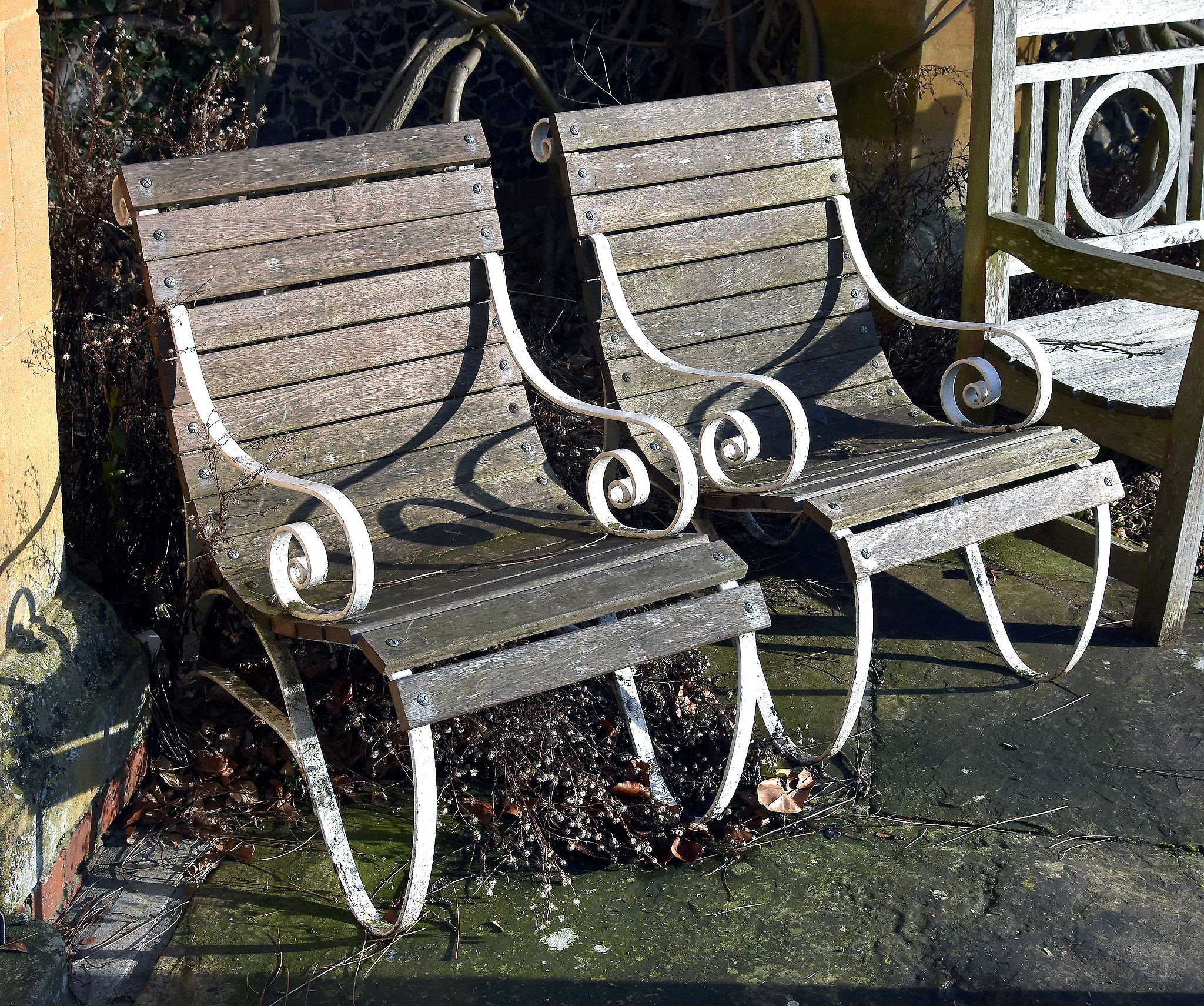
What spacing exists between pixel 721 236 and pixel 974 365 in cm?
69

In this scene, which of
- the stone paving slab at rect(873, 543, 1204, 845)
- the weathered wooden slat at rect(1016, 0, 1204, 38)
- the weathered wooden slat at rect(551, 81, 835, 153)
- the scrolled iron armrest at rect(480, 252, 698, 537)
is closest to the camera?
the scrolled iron armrest at rect(480, 252, 698, 537)

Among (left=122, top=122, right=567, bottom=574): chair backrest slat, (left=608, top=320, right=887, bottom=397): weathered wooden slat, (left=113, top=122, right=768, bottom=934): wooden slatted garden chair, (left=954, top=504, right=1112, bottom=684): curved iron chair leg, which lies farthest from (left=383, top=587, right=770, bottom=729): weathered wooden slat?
(left=954, top=504, right=1112, bottom=684): curved iron chair leg

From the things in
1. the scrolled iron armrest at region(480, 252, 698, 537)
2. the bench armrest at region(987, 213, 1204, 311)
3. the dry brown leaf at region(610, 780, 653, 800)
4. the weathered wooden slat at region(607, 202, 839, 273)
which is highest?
the weathered wooden slat at region(607, 202, 839, 273)

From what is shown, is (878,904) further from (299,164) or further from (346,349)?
(299,164)

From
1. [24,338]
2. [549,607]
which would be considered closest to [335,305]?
[24,338]

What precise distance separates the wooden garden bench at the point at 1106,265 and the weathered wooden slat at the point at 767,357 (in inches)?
14.3

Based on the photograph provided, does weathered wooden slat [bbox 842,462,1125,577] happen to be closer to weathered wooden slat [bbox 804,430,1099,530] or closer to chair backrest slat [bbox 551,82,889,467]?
weathered wooden slat [bbox 804,430,1099,530]

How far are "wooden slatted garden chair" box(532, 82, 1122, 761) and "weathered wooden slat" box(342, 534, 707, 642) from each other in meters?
0.28

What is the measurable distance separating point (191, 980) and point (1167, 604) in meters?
2.35

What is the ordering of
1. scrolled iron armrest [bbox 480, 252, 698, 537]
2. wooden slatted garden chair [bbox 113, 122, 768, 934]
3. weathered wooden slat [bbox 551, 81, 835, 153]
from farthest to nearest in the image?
1. weathered wooden slat [bbox 551, 81, 835, 153]
2. scrolled iron armrest [bbox 480, 252, 698, 537]
3. wooden slatted garden chair [bbox 113, 122, 768, 934]

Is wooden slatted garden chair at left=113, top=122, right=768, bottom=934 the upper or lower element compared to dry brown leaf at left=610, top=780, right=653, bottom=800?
upper

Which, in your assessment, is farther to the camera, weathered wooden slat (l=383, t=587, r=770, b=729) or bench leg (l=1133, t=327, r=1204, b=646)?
bench leg (l=1133, t=327, r=1204, b=646)

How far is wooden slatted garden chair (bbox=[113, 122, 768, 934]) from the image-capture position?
2086 millimetres

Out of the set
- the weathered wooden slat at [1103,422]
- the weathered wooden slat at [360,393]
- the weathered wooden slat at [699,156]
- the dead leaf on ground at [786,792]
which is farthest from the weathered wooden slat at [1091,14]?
the dead leaf on ground at [786,792]
